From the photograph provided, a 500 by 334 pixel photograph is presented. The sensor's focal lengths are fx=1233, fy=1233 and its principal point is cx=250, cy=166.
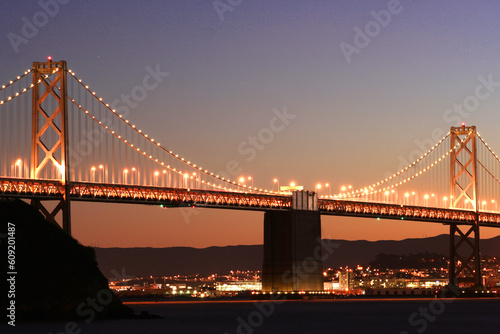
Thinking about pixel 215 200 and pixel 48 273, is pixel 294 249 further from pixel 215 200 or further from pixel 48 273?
pixel 48 273


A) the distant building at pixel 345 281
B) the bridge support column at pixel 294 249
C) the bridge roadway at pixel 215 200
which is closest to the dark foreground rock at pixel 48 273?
the bridge roadway at pixel 215 200

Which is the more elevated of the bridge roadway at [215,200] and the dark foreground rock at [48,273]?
the bridge roadway at [215,200]

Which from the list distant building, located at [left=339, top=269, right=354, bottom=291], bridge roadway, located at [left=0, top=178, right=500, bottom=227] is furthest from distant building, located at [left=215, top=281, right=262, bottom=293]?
bridge roadway, located at [left=0, top=178, right=500, bottom=227]

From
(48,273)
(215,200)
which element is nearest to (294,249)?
(215,200)

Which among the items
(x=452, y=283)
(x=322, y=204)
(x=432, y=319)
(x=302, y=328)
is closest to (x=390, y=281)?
(x=452, y=283)

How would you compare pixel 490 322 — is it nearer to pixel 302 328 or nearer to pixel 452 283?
pixel 302 328

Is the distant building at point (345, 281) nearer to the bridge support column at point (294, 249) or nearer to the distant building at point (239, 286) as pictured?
the distant building at point (239, 286)
